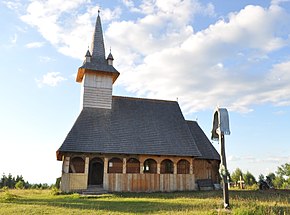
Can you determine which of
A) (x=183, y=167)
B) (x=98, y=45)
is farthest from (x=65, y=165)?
(x=98, y=45)

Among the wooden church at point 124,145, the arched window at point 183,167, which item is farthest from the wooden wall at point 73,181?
the arched window at point 183,167

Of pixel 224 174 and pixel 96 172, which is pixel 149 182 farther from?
pixel 224 174

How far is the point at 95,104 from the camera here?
2583cm

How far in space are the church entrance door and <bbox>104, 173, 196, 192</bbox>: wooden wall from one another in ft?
8.37

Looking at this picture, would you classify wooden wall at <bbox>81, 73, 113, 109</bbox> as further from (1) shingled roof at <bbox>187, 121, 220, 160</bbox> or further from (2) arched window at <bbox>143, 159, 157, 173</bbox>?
(1) shingled roof at <bbox>187, 121, 220, 160</bbox>

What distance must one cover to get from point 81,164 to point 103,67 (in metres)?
8.82

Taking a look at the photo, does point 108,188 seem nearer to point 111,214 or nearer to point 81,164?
point 81,164

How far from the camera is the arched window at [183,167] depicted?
82.0ft

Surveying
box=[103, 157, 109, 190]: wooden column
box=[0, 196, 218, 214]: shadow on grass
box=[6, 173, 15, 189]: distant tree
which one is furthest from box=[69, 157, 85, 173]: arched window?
box=[6, 173, 15, 189]: distant tree

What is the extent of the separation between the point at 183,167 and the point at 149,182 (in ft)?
12.4

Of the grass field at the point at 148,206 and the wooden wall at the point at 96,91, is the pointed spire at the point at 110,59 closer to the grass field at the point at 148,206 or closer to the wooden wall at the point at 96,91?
the wooden wall at the point at 96,91

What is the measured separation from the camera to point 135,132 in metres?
24.9

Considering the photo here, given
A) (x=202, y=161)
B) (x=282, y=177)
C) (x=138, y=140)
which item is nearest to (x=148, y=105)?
(x=138, y=140)

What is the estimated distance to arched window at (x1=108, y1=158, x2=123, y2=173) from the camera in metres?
23.1
